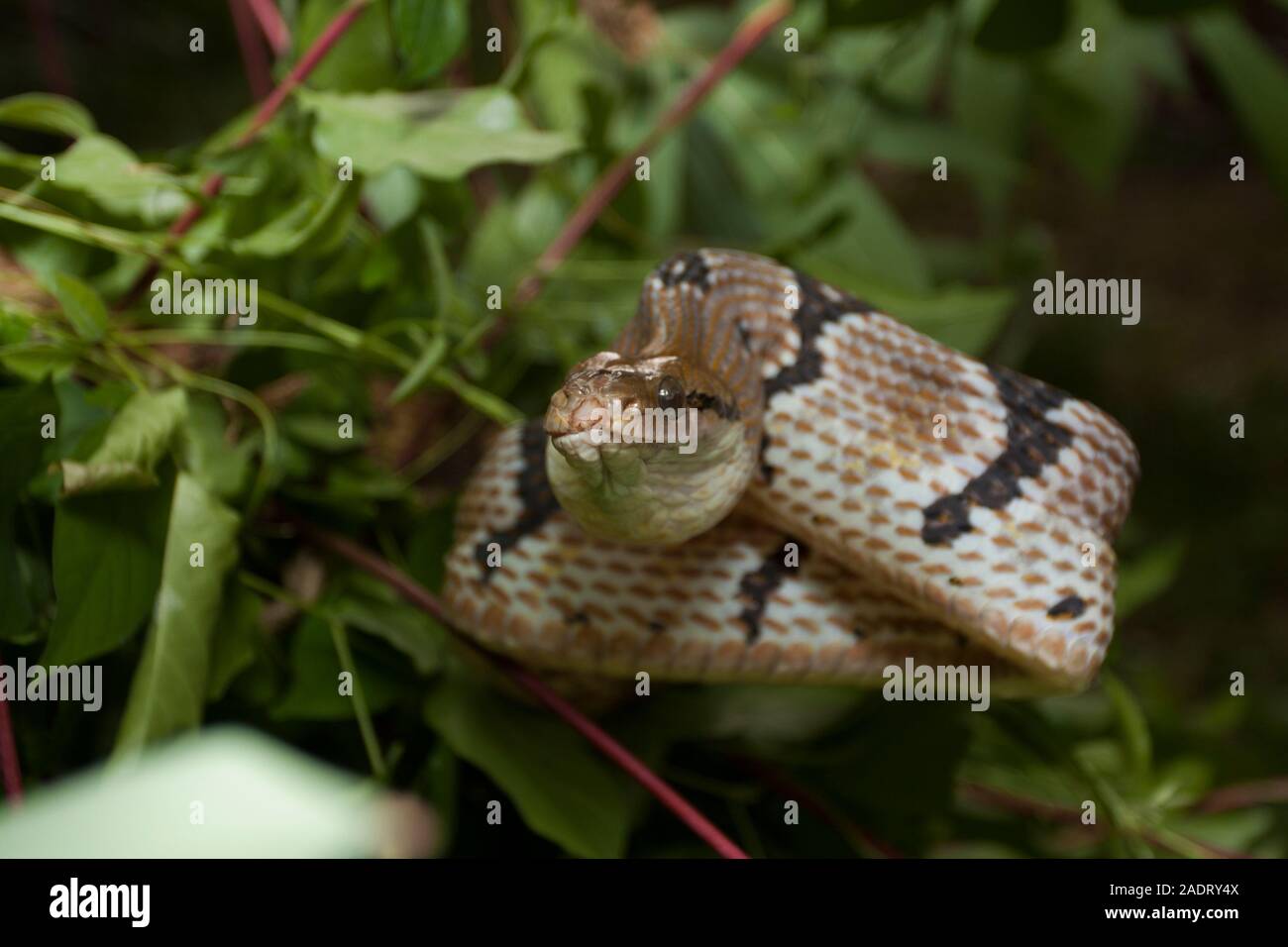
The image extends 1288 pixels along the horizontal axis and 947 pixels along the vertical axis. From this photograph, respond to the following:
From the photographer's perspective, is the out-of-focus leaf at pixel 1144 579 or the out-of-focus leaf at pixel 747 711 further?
the out-of-focus leaf at pixel 1144 579

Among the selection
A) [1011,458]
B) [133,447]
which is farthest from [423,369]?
[1011,458]

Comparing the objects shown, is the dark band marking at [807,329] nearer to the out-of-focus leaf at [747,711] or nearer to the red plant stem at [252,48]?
the out-of-focus leaf at [747,711]

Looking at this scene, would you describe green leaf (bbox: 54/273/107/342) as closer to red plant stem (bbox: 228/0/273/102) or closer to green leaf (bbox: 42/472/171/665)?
green leaf (bbox: 42/472/171/665)

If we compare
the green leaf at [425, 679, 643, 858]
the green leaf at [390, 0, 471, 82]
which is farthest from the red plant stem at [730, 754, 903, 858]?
the green leaf at [390, 0, 471, 82]

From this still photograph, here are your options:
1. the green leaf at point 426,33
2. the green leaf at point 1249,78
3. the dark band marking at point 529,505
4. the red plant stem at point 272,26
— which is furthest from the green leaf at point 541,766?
the green leaf at point 1249,78

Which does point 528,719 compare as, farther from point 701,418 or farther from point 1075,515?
point 1075,515
